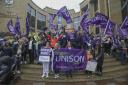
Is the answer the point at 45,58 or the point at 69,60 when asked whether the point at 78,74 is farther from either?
the point at 45,58

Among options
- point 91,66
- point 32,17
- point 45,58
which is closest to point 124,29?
point 91,66

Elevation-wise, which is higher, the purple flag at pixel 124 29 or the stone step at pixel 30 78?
the purple flag at pixel 124 29

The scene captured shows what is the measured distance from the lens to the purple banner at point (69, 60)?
51.6 ft

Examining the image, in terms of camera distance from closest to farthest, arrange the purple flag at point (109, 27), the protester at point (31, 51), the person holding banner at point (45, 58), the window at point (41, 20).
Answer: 1. the person holding banner at point (45, 58)
2. the protester at point (31, 51)
3. the purple flag at point (109, 27)
4. the window at point (41, 20)

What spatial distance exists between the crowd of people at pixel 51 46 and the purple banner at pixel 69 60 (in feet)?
0.99

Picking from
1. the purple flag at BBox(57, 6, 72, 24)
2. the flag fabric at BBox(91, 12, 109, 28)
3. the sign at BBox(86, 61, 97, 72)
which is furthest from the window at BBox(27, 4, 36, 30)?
the sign at BBox(86, 61, 97, 72)

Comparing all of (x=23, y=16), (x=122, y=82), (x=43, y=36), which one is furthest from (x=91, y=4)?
(x=122, y=82)

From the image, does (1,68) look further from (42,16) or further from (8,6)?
(42,16)

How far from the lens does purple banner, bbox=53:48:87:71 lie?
15727 mm

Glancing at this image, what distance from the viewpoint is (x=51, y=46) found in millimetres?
16219

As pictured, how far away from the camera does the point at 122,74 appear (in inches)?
630

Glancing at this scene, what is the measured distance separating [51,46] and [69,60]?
1398 mm

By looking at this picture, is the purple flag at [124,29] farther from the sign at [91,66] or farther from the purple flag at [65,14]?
the purple flag at [65,14]

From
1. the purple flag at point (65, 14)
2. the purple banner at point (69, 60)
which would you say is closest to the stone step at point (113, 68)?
the purple banner at point (69, 60)
